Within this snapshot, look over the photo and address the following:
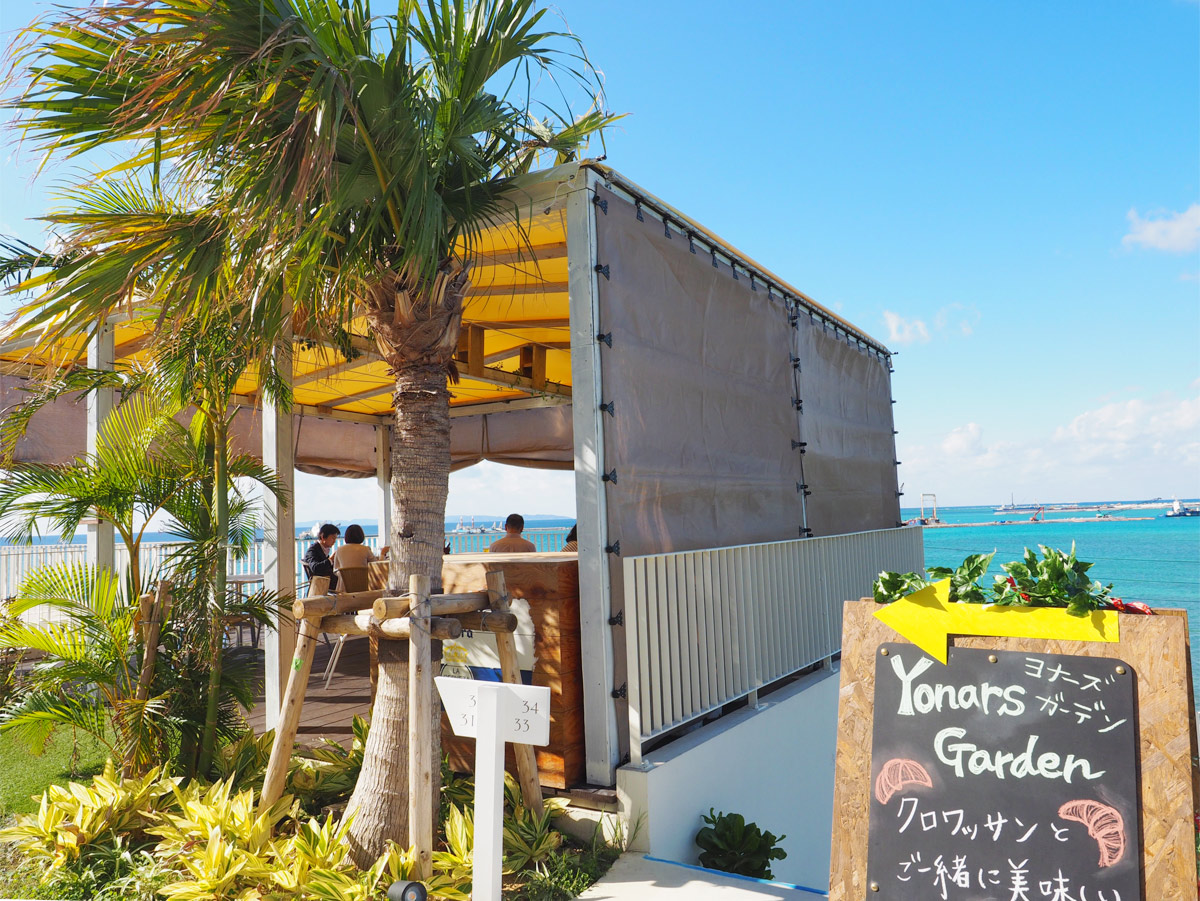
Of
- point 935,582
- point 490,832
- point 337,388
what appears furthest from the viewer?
point 337,388

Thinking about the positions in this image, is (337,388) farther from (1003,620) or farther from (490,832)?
(1003,620)

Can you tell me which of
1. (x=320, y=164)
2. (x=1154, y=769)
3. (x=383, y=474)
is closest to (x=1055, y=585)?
(x=1154, y=769)

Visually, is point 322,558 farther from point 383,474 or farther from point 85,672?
point 85,672

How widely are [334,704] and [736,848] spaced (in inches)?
130

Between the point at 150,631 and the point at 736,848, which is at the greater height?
the point at 150,631

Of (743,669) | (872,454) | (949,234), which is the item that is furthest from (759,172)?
(949,234)

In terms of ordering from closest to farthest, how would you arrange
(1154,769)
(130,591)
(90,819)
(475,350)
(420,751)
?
(1154,769) < (420,751) < (90,819) < (130,591) < (475,350)

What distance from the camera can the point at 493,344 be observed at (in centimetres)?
654

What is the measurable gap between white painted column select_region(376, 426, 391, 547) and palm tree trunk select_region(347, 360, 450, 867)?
243 inches

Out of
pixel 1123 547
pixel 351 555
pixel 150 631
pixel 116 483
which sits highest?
pixel 116 483

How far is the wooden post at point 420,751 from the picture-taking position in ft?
8.29

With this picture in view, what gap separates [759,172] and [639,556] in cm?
732

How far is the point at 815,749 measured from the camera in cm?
495

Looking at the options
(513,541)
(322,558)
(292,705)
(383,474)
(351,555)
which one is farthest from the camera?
(383,474)
